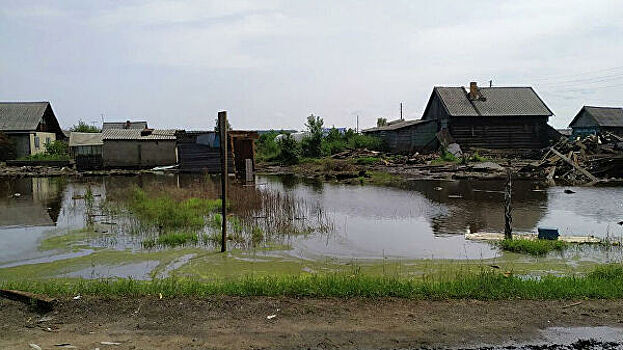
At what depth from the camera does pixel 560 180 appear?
1035 inches

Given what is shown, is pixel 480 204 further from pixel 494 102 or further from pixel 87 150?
pixel 87 150

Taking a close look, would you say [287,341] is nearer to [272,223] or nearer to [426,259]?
[426,259]

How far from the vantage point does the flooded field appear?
9469 mm

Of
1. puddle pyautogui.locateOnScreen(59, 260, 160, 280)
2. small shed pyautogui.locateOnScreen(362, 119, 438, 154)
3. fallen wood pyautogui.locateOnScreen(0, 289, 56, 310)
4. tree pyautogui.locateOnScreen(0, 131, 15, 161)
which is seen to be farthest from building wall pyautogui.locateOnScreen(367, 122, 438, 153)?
fallen wood pyautogui.locateOnScreen(0, 289, 56, 310)

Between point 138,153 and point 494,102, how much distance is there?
1131 inches

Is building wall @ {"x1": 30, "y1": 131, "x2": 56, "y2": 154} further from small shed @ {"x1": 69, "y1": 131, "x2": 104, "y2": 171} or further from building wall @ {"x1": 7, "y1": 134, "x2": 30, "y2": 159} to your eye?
small shed @ {"x1": 69, "y1": 131, "x2": 104, "y2": 171}

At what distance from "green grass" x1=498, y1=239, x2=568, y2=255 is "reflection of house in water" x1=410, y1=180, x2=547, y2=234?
7.83 ft

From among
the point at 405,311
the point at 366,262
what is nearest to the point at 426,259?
the point at 366,262

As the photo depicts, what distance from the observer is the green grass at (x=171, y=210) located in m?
13.6

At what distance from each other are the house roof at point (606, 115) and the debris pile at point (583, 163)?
18.1 meters

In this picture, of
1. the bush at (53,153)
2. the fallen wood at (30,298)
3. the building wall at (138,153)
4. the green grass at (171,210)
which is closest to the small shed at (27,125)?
the bush at (53,153)

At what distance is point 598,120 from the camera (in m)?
48.0

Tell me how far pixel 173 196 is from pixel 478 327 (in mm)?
13713

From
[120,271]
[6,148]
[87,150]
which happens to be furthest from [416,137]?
[120,271]
